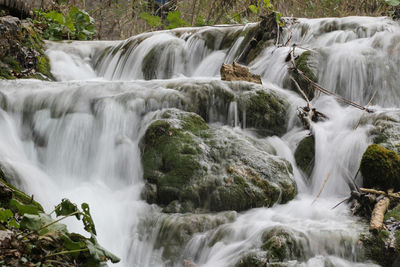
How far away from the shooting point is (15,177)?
3719 mm

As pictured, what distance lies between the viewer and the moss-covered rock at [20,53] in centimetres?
692

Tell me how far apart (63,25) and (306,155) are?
6.85 meters

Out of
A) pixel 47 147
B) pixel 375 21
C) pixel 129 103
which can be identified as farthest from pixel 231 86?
pixel 375 21

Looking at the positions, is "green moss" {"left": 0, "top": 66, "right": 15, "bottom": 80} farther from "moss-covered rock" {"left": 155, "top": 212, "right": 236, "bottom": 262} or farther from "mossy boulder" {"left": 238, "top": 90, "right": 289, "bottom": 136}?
"moss-covered rock" {"left": 155, "top": 212, "right": 236, "bottom": 262}

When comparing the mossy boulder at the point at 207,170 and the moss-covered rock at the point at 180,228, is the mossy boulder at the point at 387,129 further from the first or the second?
the moss-covered rock at the point at 180,228

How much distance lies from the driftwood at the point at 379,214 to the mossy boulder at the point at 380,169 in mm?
245

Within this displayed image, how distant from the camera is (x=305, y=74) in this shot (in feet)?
20.1

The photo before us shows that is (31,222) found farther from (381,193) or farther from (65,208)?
(381,193)

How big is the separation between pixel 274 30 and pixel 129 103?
337 cm

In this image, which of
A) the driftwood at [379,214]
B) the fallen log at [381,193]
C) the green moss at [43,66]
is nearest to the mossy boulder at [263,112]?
the fallen log at [381,193]

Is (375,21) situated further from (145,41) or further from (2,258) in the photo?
(2,258)

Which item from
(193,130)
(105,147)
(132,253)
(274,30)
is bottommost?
(132,253)

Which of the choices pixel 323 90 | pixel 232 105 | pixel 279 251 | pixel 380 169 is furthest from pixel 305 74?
pixel 279 251

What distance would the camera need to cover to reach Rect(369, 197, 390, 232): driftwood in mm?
3256
